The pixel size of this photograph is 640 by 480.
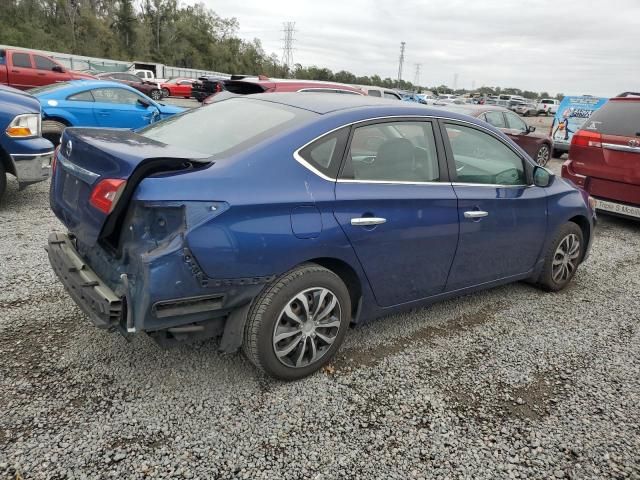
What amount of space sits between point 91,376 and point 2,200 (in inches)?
170

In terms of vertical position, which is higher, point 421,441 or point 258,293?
point 258,293

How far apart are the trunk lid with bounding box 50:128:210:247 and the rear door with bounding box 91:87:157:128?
268 inches

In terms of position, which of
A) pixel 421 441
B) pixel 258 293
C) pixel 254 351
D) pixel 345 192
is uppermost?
pixel 345 192

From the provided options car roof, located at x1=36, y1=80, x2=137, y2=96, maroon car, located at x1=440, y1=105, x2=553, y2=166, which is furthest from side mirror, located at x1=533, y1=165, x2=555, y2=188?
car roof, located at x1=36, y1=80, x2=137, y2=96

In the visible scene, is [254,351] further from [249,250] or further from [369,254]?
[369,254]

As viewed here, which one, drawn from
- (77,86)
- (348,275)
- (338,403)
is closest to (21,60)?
(77,86)

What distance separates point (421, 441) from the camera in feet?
8.14

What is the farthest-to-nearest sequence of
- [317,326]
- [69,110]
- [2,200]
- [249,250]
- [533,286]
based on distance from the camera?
[69,110]
[2,200]
[533,286]
[317,326]
[249,250]

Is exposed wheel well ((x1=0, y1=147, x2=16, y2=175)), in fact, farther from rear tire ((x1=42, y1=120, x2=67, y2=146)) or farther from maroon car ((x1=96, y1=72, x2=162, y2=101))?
maroon car ((x1=96, y1=72, x2=162, y2=101))

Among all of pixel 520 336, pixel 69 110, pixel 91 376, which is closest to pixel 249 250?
pixel 91 376

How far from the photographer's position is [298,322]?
8.99 feet

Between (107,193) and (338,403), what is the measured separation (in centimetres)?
165

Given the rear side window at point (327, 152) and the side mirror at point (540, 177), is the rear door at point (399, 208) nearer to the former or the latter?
the rear side window at point (327, 152)

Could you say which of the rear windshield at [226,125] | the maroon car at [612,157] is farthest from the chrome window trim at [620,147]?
the rear windshield at [226,125]
